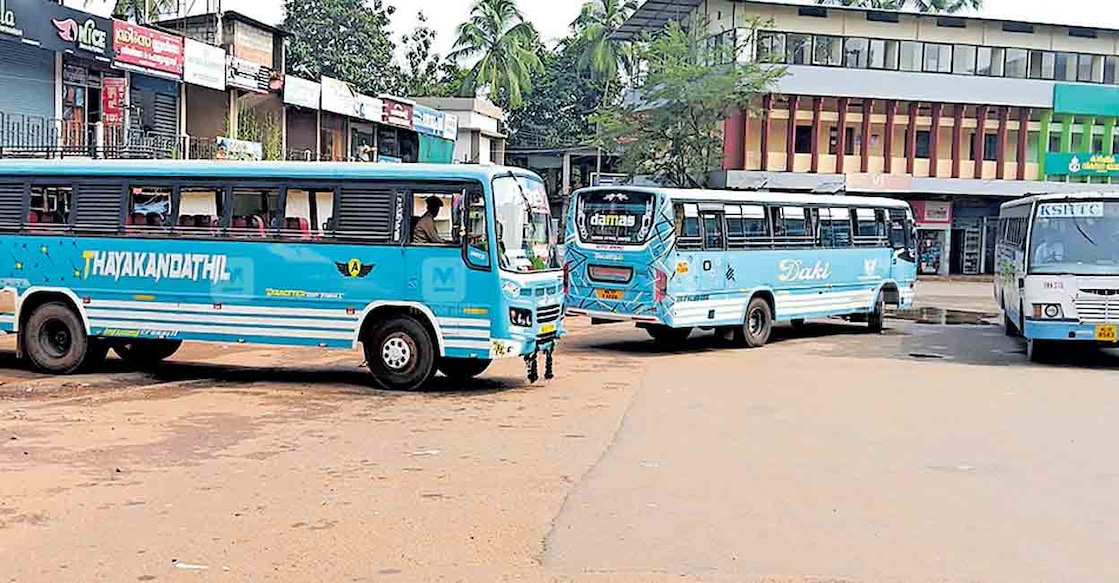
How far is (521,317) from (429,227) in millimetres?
1475

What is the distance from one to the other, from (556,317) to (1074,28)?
149 feet

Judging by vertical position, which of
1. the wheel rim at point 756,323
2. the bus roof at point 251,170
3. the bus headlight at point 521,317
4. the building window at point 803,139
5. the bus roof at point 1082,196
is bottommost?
the wheel rim at point 756,323

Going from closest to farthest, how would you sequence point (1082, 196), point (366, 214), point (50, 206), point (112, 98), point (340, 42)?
point (366, 214) < point (50, 206) < point (1082, 196) < point (112, 98) < point (340, 42)

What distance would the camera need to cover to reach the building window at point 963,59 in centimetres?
5053

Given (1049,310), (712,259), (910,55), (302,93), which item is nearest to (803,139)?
(910,55)

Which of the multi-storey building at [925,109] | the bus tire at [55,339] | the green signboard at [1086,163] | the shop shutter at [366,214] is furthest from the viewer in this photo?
the green signboard at [1086,163]

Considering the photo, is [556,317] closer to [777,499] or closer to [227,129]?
[777,499]

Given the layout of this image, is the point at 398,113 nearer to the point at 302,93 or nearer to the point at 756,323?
the point at 302,93

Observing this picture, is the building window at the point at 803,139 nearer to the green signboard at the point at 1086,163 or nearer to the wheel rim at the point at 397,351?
the green signboard at the point at 1086,163

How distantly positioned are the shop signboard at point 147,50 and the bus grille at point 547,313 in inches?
554

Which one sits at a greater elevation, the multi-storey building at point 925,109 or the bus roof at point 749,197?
the multi-storey building at point 925,109

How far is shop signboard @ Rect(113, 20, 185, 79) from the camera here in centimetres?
2403

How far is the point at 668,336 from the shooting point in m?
21.0

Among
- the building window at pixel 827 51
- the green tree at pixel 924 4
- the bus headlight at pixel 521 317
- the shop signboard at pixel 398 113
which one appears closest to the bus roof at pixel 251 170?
the bus headlight at pixel 521 317
